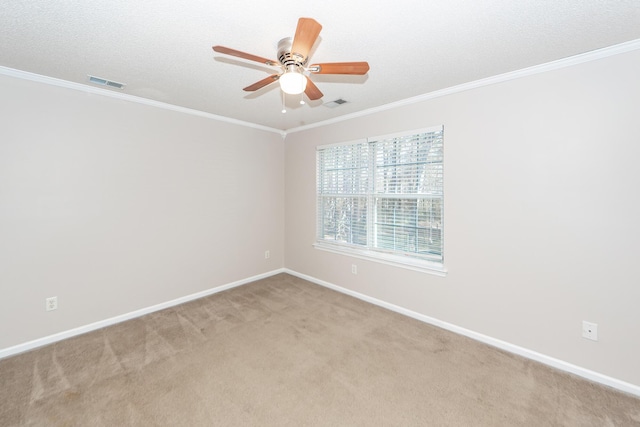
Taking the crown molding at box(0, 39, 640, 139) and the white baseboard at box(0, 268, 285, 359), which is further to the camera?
the white baseboard at box(0, 268, 285, 359)

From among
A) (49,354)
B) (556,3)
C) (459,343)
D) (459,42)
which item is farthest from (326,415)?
(556,3)

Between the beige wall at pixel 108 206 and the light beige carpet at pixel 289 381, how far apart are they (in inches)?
19.5

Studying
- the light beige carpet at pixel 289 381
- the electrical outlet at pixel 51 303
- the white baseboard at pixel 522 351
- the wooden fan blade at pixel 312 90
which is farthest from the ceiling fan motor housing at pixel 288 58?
the electrical outlet at pixel 51 303

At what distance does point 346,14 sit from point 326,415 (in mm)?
2528

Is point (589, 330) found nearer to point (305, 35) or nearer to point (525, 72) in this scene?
point (525, 72)

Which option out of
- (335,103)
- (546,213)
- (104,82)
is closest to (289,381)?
(546,213)

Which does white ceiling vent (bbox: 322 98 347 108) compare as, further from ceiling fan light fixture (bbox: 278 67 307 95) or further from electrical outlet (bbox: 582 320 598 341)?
electrical outlet (bbox: 582 320 598 341)

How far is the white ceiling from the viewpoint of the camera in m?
1.57

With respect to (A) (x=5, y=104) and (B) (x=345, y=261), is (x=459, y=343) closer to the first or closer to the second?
(B) (x=345, y=261)

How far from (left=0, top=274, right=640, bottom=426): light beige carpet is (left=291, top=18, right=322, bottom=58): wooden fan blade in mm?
2265

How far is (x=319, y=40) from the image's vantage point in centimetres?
191

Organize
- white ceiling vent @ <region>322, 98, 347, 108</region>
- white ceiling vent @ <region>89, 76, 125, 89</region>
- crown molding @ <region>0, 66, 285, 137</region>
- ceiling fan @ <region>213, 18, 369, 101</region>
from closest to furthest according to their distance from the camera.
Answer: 1. ceiling fan @ <region>213, 18, 369, 101</region>
2. crown molding @ <region>0, 66, 285, 137</region>
3. white ceiling vent @ <region>89, 76, 125, 89</region>
4. white ceiling vent @ <region>322, 98, 347, 108</region>

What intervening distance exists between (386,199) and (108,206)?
3.16m

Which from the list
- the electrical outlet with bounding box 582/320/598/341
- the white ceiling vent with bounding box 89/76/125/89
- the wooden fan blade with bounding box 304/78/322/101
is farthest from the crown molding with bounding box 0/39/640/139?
the electrical outlet with bounding box 582/320/598/341
